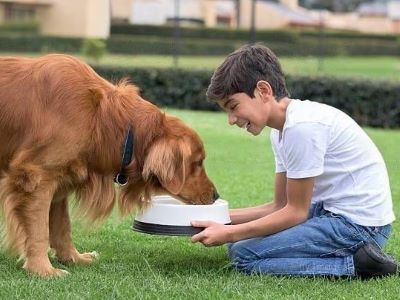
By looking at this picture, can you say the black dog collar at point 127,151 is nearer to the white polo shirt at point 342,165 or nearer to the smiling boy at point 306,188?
the smiling boy at point 306,188

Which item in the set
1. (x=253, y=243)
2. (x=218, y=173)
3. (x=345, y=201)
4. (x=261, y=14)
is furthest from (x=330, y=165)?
(x=261, y=14)

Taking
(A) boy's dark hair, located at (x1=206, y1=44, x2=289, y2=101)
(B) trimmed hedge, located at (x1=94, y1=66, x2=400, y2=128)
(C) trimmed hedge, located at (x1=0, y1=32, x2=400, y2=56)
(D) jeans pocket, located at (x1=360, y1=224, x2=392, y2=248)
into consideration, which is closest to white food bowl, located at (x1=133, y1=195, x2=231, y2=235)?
(A) boy's dark hair, located at (x1=206, y1=44, x2=289, y2=101)

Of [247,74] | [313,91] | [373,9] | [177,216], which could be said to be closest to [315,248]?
[177,216]

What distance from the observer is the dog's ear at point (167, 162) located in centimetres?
472

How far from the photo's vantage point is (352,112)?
1772 centimetres

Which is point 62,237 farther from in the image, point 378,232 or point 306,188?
point 378,232

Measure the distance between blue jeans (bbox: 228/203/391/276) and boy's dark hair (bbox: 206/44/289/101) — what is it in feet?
2.72

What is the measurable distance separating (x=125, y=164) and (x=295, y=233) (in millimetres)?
1126

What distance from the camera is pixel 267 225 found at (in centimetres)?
471

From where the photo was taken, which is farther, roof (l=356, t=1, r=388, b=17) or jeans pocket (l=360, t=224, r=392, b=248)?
roof (l=356, t=1, r=388, b=17)

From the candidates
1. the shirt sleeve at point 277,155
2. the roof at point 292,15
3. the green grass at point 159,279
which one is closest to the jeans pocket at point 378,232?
the green grass at point 159,279

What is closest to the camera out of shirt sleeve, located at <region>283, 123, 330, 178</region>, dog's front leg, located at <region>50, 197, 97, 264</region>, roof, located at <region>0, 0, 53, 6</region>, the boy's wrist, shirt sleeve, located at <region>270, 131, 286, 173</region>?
shirt sleeve, located at <region>283, 123, 330, 178</region>

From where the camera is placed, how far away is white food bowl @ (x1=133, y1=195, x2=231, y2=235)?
475 cm

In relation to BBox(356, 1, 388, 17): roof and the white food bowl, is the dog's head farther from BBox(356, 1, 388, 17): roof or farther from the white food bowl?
BBox(356, 1, 388, 17): roof
